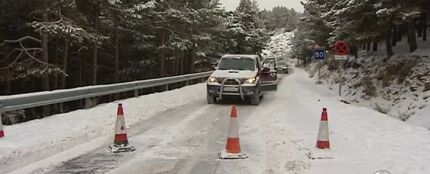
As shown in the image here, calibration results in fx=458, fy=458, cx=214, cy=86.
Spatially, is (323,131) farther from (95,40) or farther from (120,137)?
(95,40)

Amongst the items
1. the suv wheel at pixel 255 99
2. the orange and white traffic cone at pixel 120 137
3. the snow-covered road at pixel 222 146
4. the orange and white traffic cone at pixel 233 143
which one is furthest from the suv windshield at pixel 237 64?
the orange and white traffic cone at pixel 233 143

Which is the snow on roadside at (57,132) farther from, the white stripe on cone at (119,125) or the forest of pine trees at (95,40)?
the forest of pine trees at (95,40)

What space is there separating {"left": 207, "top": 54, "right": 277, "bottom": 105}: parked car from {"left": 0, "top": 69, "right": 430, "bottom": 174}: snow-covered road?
306 centimetres

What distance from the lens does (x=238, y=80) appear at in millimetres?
16797

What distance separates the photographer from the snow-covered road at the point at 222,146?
720 cm

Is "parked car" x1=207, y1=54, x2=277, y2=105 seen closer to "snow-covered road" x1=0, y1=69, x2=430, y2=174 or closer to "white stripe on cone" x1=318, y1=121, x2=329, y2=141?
"snow-covered road" x1=0, y1=69, x2=430, y2=174

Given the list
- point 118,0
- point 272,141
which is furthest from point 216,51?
point 272,141

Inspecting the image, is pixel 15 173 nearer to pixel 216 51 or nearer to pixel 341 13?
pixel 341 13

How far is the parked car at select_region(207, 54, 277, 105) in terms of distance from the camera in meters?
16.8

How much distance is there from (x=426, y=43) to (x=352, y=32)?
4607mm

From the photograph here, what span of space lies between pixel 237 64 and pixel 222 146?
9.36m

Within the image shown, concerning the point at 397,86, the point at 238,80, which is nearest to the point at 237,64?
the point at 238,80

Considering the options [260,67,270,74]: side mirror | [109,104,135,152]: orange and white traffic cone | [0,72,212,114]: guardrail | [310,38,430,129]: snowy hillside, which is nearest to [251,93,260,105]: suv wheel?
[260,67,270,74]: side mirror

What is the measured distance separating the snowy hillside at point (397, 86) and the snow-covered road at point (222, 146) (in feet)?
10.7
